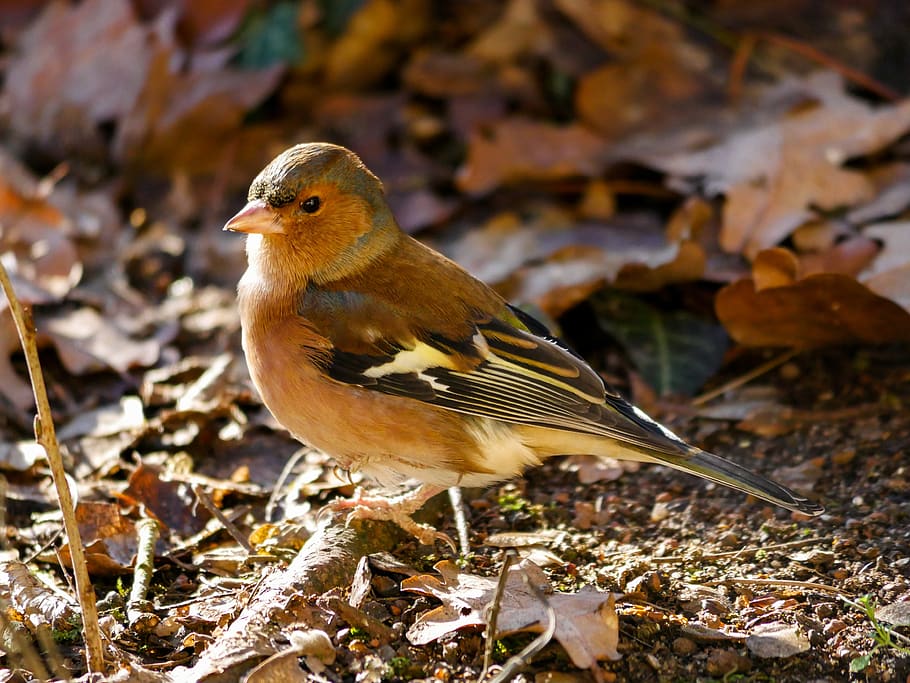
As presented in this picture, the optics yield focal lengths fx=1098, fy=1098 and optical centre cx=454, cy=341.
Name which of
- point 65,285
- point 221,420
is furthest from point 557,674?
point 65,285

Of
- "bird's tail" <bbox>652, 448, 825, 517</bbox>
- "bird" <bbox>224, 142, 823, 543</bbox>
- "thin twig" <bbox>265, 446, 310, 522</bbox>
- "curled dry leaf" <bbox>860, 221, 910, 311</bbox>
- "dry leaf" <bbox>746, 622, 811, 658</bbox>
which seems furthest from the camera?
"curled dry leaf" <bbox>860, 221, 910, 311</bbox>

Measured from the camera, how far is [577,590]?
326 cm

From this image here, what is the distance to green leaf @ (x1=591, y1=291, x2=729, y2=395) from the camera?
15.0 ft

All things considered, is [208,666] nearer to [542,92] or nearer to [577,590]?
[577,590]

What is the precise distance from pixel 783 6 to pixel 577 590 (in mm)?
4447

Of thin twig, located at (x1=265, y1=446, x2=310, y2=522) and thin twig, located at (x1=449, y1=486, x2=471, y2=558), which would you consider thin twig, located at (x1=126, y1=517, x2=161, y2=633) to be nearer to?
thin twig, located at (x1=265, y1=446, x2=310, y2=522)

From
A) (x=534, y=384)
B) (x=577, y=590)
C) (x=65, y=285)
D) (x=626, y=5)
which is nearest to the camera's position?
(x=577, y=590)

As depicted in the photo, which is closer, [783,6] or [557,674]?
[557,674]

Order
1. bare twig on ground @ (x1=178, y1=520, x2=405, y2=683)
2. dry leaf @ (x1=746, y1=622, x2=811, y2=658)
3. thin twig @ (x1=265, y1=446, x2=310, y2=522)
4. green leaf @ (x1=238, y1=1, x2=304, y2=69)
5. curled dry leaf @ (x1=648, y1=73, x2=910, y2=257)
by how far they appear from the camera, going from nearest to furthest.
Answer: bare twig on ground @ (x1=178, y1=520, x2=405, y2=683), dry leaf @ (x1=746, y1=622, x2=811, y2=658), thin twig @ (x1=265, y1=446, x2=310, y2=522), curled dry leaf @ (x1=648, y1=73, x2=910, y2=257), green leaf @ (x1=238, y1=1, x2=304, y2=69)

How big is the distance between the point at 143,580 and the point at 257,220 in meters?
1.22

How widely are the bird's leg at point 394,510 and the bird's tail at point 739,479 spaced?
0.77m

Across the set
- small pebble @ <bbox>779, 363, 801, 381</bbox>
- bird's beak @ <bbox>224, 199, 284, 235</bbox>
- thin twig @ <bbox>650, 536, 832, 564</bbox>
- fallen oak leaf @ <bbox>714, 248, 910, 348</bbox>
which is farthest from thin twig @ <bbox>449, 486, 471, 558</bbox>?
small pebble @ <bbox>779, 363, 801, 381</bbox>

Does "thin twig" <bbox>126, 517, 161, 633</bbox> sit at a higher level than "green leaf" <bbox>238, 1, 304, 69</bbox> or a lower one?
lower

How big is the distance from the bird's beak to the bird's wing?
330 mm
